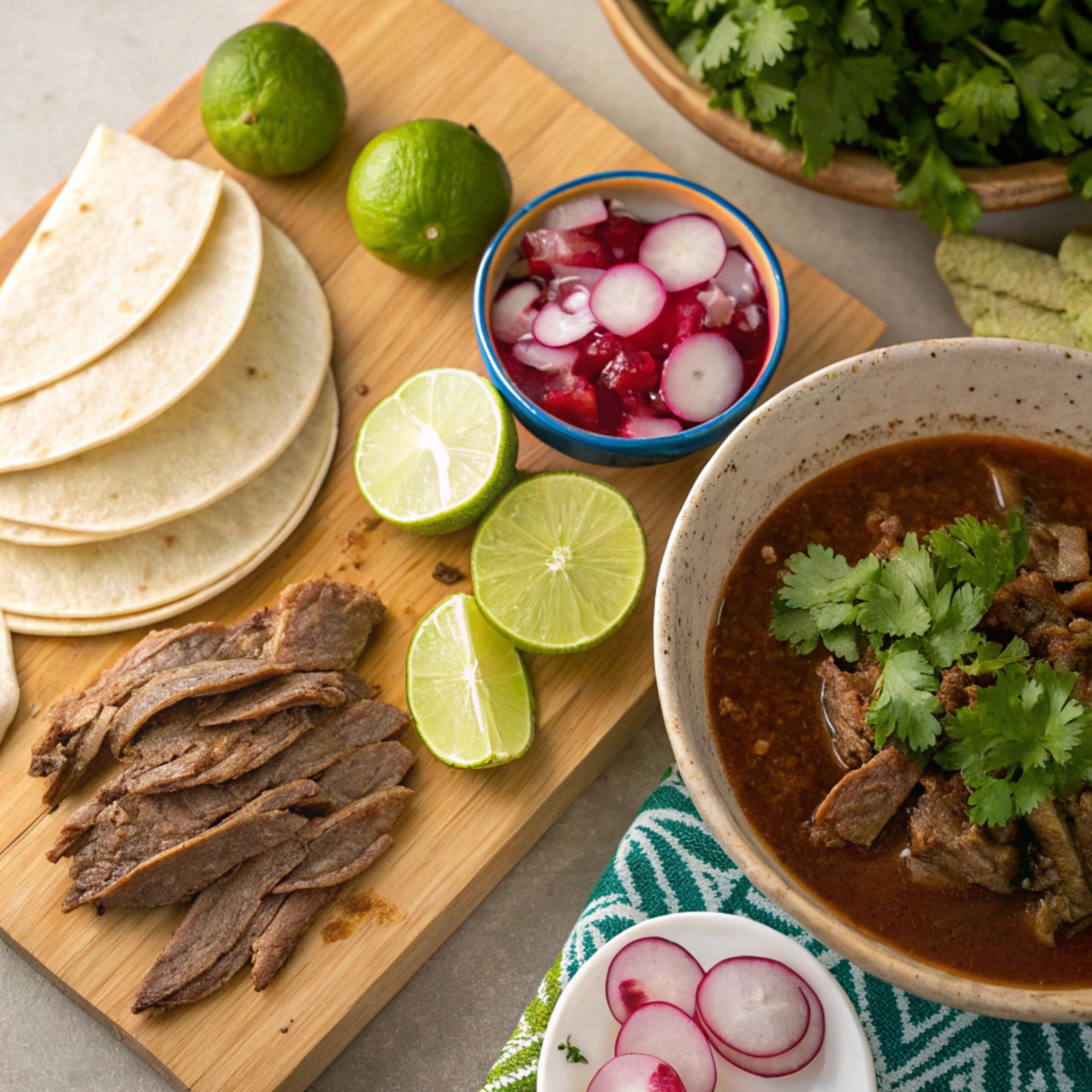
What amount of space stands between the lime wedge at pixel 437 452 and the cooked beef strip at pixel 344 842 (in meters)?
0.79

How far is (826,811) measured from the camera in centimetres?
258

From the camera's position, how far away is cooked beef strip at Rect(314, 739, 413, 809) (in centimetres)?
313

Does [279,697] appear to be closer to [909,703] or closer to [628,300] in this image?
[628,300]

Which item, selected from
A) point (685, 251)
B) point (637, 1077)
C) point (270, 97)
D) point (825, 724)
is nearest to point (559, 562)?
point (825, 724)

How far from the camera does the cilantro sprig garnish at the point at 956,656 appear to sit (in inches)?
94.9

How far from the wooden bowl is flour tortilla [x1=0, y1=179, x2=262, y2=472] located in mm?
1345

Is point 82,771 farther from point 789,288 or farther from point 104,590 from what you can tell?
point 789,288

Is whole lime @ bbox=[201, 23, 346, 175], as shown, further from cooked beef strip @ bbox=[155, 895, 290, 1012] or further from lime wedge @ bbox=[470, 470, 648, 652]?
cooked beef strip @ bbox=[155, 895, 290, 1012]

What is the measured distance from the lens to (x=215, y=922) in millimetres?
3014

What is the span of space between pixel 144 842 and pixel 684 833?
150 centimetres

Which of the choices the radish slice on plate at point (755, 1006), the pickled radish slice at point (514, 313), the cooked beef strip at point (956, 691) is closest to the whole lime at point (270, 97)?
the pickled radish slice at point (514, 313)

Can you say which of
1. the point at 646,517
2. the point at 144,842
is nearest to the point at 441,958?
the point at 144,842

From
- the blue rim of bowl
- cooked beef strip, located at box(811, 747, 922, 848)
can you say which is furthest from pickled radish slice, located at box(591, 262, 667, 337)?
cooked beef strip, located at box(811, 747, 922, 848)

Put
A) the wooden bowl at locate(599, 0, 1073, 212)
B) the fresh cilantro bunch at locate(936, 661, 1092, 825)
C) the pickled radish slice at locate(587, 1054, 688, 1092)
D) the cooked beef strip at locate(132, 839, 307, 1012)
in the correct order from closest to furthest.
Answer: the fresh cilantro bunch at locate(936, 661, 1092, 825)
the pickled radish slice at locate(587, 1054, 688, 1092)
the cooked beef strip at locate(132, 839, 307, 1012)
the wooden bowl at locate(599, 0, 1073, 212)
